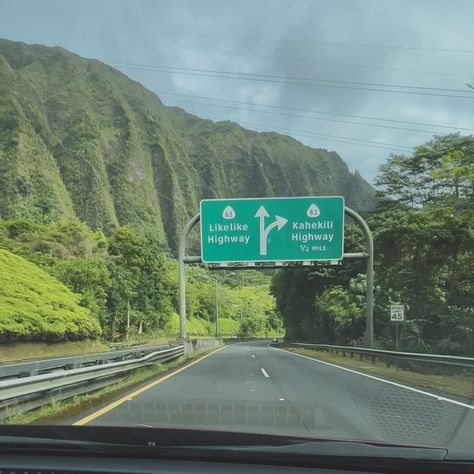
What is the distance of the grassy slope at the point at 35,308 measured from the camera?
3622 centimetres

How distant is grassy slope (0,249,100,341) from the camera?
36219mm

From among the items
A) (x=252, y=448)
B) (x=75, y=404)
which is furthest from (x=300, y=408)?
(x=252, y=448)

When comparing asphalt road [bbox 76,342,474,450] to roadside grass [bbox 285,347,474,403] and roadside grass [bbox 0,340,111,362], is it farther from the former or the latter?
roadside grass [bbox 0,340,111,362]

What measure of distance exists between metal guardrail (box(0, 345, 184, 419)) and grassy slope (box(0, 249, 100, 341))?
21084 millimetres

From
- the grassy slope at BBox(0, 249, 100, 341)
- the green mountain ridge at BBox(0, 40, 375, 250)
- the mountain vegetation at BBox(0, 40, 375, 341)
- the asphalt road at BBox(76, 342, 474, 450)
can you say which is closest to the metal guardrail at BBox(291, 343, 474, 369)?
the asphalt road at BBox(76, 342, 474, 450)

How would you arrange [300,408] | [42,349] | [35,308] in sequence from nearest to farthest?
[300,408]
[35,308]
[42,349]

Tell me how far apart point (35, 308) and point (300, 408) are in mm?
31086

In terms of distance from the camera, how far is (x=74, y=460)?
171 inches

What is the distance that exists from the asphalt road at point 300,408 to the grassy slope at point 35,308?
1935 cm

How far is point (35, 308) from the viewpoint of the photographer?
3831 centimetres

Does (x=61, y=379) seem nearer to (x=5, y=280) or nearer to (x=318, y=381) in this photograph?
(x=318, y=381)

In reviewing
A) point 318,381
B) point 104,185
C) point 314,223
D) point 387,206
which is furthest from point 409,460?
point 104,185

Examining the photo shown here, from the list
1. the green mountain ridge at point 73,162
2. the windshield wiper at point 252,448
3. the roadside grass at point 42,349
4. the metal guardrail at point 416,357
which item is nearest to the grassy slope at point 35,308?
the roadside grass at point 42,349

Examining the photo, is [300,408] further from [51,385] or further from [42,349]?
[42,349]
